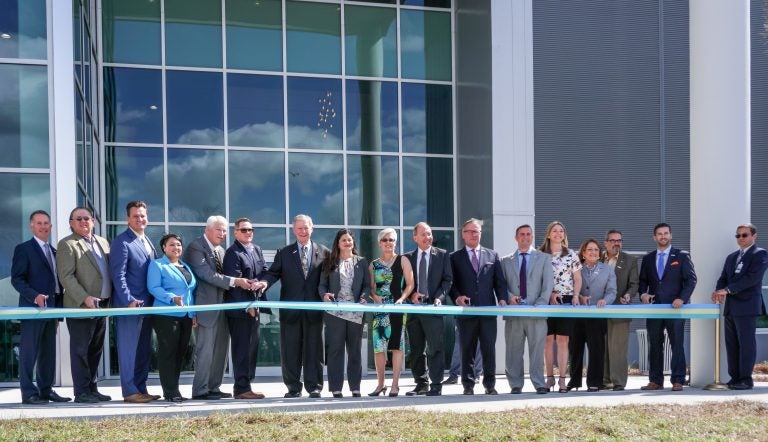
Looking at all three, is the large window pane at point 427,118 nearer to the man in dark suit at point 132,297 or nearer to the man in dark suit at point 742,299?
the man in dark suit at point 742,299

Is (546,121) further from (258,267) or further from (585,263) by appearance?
(258,267)

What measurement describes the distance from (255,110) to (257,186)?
4.56ft

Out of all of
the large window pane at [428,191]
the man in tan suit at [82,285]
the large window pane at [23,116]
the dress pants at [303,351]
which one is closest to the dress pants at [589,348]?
the dress pants at [303,351]

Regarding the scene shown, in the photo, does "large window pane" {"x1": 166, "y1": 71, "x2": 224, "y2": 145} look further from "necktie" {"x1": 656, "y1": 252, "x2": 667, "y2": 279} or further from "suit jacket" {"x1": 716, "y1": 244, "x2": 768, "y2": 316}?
"suit jacket" {"x1": 716, "y1": 244, "x2": 768, "y2": 316}

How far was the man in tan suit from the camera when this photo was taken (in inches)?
404

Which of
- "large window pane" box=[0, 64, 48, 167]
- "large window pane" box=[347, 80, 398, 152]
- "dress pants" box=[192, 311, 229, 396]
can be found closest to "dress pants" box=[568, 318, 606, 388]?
"dress pants" box=[192, 311, 229, 396]

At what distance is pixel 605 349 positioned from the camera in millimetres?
11906

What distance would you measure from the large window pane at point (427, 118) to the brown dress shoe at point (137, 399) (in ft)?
28.6

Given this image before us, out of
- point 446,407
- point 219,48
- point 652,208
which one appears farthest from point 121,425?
point 652,208

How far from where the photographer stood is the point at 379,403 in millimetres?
9977

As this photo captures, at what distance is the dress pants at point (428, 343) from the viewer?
1109 centimetres

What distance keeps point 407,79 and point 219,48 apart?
3.52 m

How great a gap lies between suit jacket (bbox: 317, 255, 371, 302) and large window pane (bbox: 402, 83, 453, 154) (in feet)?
23.6

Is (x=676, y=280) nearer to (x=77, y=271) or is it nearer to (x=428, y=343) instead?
(x=428, y=343)
